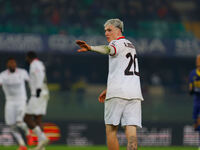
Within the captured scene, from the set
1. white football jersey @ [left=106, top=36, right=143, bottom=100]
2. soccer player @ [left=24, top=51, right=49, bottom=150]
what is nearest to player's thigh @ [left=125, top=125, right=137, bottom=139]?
white football jersey @ [left=106, top=36, right=143, bottom=100]

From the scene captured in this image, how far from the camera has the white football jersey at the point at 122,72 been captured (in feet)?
20.1

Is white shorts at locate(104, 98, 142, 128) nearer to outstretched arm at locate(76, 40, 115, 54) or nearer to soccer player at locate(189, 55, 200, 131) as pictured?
outstretched arm at locate(76, 40, 115, 54)

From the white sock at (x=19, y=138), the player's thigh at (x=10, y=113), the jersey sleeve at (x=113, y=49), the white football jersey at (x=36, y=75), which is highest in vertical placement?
the jersey sleeve at (x=113, y=49)

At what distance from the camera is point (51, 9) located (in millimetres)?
21188

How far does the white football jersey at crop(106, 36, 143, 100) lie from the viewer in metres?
6.13

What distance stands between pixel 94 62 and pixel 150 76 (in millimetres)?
2221

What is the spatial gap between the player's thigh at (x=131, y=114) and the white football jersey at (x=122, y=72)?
0.10 meters

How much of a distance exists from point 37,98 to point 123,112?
5.46 meters

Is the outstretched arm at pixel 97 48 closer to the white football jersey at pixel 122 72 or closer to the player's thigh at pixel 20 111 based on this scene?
the white football jersey at pixel 122 72

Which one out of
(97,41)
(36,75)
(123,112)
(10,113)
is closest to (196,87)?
(36,75)

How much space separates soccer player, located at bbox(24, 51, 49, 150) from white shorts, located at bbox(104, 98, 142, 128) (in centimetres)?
475

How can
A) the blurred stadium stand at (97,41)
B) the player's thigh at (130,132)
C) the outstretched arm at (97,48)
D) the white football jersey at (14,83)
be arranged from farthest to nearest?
the blurred stadium stand at (97,41) → the white football jersey at (14,83) → the player's thigh at (130,132) → the outstretched arm at (97,48)

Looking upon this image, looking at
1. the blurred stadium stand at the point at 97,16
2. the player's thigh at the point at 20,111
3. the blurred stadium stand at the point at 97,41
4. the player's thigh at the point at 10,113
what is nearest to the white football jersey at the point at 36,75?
the player's thigh at the point at 20,111

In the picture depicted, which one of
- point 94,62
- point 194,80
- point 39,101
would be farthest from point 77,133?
point 94,62
